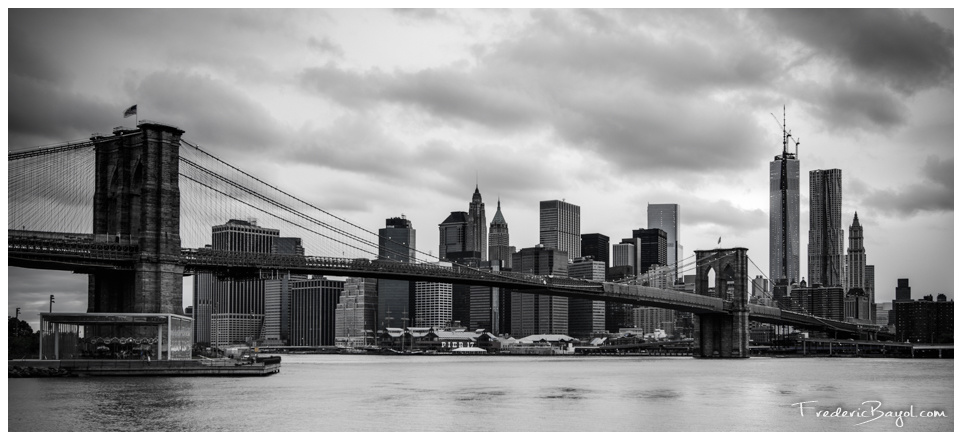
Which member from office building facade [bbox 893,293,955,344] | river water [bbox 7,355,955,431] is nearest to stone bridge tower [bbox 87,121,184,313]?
river water [bbox 7,355,955,431]

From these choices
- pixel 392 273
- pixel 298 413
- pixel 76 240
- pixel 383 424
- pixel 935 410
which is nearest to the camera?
pixel 383 424

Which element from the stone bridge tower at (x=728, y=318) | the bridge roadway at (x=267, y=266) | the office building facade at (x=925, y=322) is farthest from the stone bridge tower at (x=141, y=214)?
the office building facade at (x=925, y=322)

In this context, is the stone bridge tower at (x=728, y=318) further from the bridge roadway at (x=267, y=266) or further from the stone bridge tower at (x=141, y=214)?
the stone bridge tower at (x=141, y=214)

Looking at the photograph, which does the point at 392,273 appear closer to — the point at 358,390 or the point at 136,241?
the point at 136,241

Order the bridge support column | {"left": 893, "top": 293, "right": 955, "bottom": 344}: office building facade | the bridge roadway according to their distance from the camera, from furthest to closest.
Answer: {"left": 893, "top": 293, "right": 955, "bottom": 344}: office building facade → the bridge support column → the bridge roadway

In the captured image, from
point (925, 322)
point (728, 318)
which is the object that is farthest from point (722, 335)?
point (925, 322)

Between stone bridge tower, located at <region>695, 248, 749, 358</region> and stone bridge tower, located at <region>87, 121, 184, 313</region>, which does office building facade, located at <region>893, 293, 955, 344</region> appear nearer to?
stone bridge tower, located at <region>695, 248, 749, 358</region>
